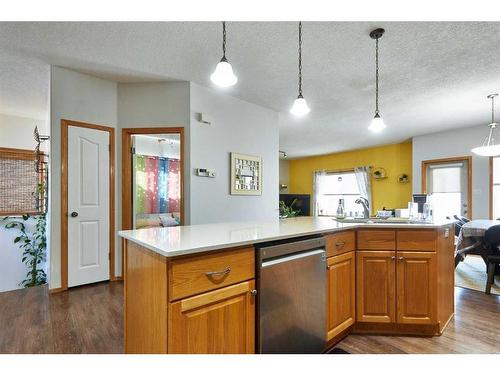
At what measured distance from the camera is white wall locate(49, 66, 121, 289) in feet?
9.81

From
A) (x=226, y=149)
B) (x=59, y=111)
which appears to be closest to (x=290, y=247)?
(x=226, y=149)

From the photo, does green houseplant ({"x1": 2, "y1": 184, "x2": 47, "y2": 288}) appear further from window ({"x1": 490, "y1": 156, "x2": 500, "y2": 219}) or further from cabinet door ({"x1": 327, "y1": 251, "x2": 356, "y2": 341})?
window ({"x1": 490, "y1": 156, "x2": 500, "y2": 219})

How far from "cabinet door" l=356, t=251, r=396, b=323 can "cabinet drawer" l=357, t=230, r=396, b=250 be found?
36 mm

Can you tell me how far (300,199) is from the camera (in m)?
7.53

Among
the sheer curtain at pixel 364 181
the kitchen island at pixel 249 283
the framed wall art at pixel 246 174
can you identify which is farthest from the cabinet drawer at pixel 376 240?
the sheer curtain at pixel 364 181

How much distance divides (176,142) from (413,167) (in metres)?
5.10

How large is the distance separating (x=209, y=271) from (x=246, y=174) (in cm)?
285

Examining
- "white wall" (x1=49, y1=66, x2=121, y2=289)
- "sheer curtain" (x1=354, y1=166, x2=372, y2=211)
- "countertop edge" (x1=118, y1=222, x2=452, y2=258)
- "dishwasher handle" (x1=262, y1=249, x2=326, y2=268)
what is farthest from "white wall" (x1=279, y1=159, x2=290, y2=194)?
"dishwasher handle" (x1=262, y1=249, x2=326, y2=268)

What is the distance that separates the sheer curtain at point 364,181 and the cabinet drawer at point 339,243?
557 centimetres

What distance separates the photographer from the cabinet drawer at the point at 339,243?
1.82 m

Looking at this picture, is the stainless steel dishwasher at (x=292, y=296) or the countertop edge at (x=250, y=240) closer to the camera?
the countertop edge at (x=250, y=240)

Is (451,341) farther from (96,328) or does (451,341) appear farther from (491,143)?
(491,143)

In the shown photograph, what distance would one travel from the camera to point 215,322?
4.03 feet

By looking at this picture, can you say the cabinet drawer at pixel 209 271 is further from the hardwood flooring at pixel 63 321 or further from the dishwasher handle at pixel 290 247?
the hardwood flooring at pixel 63 321
